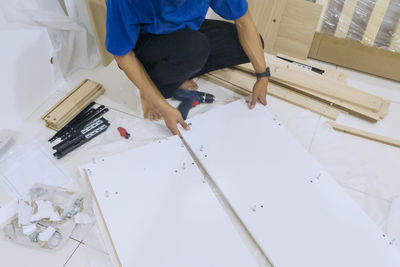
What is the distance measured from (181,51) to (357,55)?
3.61ft

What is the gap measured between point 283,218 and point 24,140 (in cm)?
120

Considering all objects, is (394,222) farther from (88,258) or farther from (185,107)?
(88,258)

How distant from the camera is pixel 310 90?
1679 mm

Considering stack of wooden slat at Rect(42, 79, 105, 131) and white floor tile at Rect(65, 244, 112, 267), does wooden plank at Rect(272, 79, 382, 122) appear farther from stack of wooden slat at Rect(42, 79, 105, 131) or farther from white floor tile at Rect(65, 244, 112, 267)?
white floor tile at Rect(65, 244, 112, 267)

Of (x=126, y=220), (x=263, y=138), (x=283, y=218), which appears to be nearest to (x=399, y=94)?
(x=263, y=138)

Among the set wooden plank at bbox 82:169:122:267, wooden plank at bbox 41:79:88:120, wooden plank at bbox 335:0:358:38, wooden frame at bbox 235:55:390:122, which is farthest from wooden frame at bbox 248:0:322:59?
wooden plank at bbox 82:169:122:267

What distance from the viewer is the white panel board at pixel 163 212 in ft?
3.41

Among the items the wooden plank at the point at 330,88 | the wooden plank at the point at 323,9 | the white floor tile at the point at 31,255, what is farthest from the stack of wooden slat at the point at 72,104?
the wooden plank at the point at 323,9

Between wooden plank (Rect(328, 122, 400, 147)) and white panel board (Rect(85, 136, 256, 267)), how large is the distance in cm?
78

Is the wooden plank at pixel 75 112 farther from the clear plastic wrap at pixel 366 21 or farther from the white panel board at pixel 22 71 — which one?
the clear plastic wrap at pixel 366 21

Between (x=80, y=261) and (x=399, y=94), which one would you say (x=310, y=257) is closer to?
(x=80, y=261)

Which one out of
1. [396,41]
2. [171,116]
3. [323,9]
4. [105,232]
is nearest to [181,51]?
[171,116]

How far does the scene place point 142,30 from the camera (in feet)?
4.52

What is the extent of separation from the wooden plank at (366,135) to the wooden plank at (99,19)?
50.1 inches
